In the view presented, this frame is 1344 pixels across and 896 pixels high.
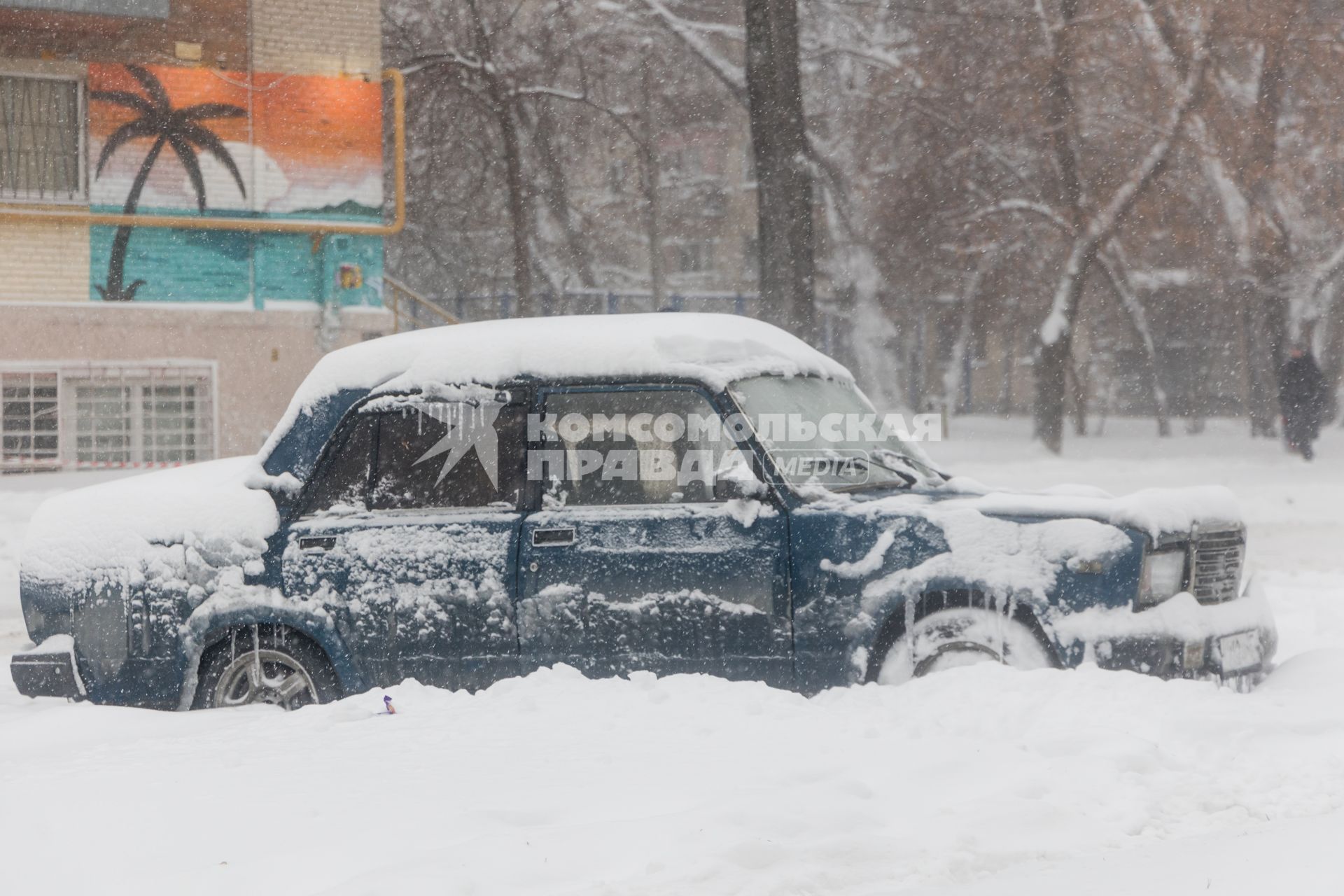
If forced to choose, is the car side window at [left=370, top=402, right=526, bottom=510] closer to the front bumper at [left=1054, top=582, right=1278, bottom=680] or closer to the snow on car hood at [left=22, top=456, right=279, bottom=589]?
the snow on car hood at [left=22, top=456, right=279, bottom=589]

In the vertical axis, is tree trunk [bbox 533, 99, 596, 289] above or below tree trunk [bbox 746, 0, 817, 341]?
above

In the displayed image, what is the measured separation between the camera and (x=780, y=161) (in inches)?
590

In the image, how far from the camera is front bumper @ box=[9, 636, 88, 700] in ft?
19.2

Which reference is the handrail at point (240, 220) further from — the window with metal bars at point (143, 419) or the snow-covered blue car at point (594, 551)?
the snow-covered blue car at point (594, 551)

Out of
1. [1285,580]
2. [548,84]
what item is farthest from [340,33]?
[1285,580]

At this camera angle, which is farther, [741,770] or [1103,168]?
[1103,168]

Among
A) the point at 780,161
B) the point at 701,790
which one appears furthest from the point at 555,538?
the point at 780,161

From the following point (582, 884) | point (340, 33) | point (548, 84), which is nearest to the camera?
point (582, 884)

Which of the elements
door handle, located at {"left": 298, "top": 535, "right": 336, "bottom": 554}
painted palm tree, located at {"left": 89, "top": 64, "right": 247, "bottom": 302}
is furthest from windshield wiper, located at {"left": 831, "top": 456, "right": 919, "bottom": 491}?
painted palm tree, located at {"left": 89, "top": 64, "right": 247, "bottom": 302}

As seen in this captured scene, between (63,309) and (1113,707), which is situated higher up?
(63,309)

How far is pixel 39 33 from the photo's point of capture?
61.5 feet

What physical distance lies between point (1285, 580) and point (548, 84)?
19.5 metres

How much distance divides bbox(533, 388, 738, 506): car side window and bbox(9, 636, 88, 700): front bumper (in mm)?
2016

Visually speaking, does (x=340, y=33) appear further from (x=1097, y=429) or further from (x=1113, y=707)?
(x=1097, y=429)
